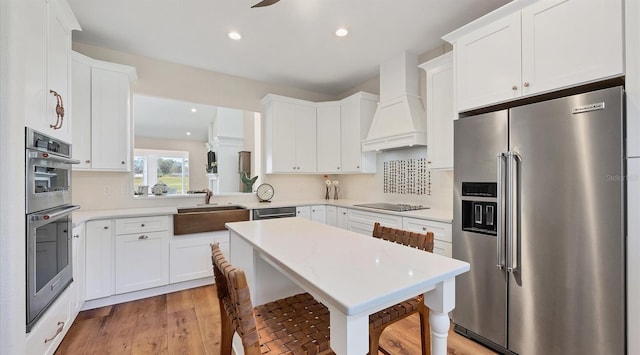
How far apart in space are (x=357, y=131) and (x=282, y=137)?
1.07m

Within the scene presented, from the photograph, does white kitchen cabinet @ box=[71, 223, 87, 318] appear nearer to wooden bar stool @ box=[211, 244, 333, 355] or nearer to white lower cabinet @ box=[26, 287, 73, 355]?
white lower cabinet @ box=[26, 287, 73, 355]

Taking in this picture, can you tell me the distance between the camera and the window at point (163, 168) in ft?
10.8

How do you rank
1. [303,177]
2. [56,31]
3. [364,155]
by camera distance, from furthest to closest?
[303,177] < [364,155] < [56,31]

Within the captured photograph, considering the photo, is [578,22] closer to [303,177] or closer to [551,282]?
[551,282]

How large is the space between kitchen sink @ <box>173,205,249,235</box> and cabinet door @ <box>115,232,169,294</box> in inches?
6.9

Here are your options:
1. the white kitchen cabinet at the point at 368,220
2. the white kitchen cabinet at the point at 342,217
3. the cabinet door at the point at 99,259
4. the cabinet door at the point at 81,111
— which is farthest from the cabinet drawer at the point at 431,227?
the cabinet door at the point at 81,111

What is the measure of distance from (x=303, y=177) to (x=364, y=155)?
45.2 inches

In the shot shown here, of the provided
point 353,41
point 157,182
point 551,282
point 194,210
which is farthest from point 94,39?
point 551,282

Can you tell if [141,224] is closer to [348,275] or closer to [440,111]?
[348,275]

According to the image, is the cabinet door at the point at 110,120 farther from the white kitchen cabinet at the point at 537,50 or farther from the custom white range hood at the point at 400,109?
the white kitchen cabinet at the point at 537,50

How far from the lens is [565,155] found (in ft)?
5.08

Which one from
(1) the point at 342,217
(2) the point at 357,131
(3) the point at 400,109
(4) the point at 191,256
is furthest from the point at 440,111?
(4) the point at 191,256

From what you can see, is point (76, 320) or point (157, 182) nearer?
point (76, 320)

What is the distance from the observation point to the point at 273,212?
343cm
